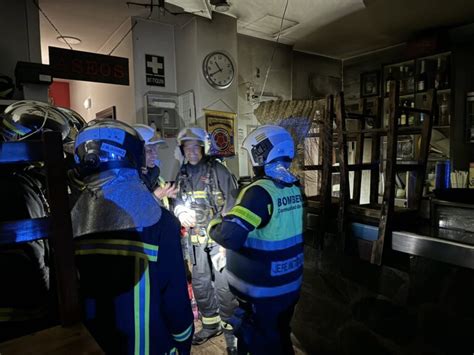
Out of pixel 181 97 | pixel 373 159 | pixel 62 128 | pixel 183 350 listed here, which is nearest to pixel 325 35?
pixel 181 97

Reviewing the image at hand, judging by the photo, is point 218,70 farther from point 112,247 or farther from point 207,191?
point 112,247

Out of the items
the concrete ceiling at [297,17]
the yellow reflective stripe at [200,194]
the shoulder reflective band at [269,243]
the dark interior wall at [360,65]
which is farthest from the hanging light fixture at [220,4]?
the dark interior wall at [360,65]

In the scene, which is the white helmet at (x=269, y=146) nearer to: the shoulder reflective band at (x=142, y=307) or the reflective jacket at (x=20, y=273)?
the shoulder reflective band at (x=142, y=307)

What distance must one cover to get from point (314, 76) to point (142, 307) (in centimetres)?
520

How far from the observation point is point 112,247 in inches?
40.8

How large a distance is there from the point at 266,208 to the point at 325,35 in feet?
13.3

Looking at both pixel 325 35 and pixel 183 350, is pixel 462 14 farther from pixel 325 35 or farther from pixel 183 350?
pixel 183 350

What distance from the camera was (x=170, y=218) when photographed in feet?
3.85

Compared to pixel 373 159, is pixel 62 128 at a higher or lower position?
higher

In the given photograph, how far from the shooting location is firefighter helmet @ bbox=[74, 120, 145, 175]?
1.05 meters

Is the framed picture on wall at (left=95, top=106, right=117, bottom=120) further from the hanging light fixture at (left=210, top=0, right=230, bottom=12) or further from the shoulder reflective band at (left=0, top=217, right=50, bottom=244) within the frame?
the shoulder reflective band at (left=0, top=217, right=50, bottom=244)

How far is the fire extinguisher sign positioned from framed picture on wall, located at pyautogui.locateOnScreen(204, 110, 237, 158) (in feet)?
2.58

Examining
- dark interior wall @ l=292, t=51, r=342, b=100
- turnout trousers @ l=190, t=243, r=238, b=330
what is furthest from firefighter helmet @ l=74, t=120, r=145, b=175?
dark interior wall @ l=292, t=51, r=342, b=100

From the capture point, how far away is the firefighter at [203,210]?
2.53 m
